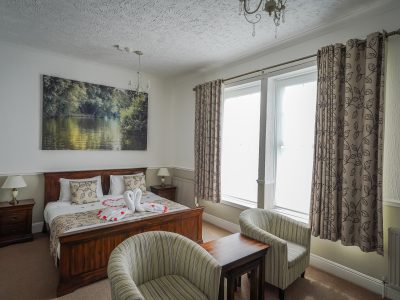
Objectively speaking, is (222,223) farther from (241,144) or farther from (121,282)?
(121,282)

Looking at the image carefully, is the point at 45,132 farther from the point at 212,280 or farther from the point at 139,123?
the point at 212,280

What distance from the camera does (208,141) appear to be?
394cm

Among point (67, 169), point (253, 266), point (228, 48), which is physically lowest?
point (253, 266)

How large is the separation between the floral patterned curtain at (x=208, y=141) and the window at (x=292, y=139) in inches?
34.2

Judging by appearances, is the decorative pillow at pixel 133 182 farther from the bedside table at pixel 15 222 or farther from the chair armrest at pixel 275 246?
the chair armrest at pixel 275 246

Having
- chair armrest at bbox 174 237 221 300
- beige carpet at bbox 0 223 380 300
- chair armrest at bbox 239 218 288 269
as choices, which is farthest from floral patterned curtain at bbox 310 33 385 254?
chair armrest at bbox 174 237 221 300

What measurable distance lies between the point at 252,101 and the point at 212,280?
2.78 metres

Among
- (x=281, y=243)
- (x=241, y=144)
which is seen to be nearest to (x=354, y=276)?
(x=281, y=243)

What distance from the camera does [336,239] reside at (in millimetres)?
2395

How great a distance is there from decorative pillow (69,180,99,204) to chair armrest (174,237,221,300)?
2.18 meters

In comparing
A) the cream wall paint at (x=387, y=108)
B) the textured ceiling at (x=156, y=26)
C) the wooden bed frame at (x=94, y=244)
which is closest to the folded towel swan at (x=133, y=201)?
the wooden bed frame at (x=94, y=244)

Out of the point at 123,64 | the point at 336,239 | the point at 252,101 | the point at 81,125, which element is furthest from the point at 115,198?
the point at 336,239

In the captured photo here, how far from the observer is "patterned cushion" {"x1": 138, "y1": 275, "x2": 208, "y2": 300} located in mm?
1531

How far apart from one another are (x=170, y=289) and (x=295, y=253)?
1293mm
